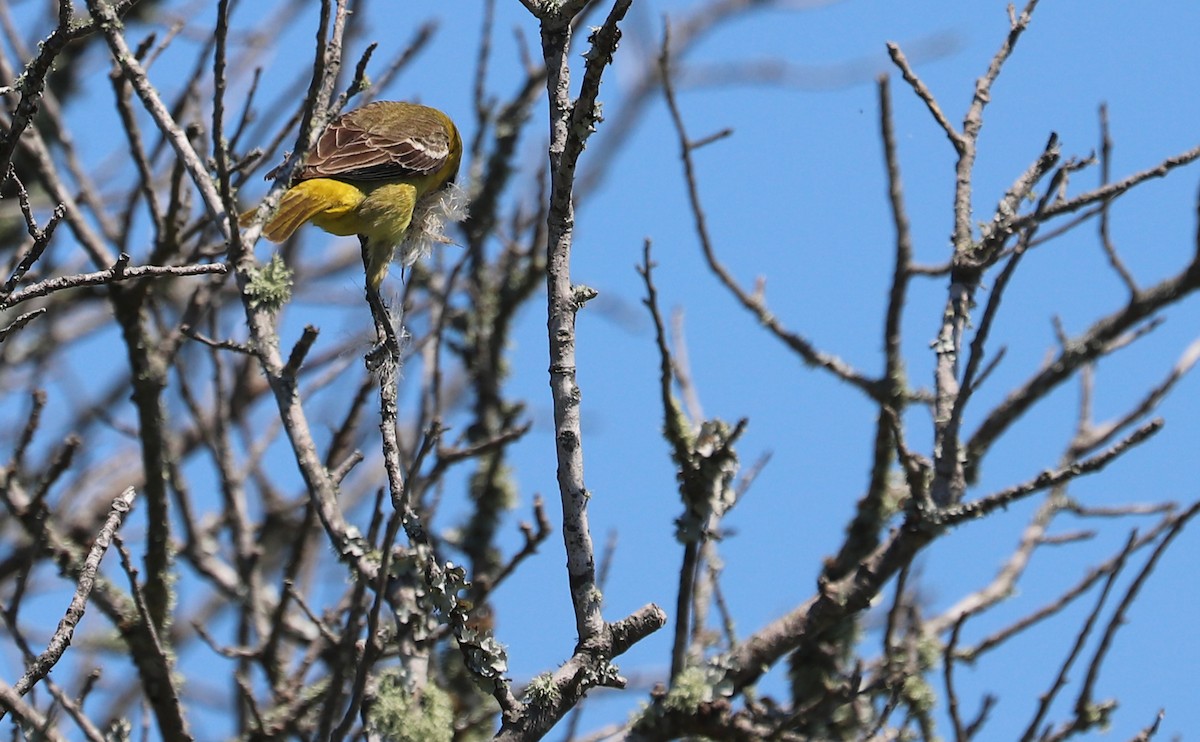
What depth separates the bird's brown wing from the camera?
14.5 ft

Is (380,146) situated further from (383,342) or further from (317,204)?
(383,342)

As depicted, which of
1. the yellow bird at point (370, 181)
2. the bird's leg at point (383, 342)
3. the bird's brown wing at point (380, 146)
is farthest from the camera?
the bird's brown wing at point (380, 146)

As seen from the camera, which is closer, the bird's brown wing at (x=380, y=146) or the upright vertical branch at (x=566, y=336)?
the upright vertical branch at (x=566, y=336)

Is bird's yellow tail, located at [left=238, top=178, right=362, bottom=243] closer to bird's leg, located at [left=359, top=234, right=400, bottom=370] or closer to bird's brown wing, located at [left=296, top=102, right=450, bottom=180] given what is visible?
bird's brown wing, located at [left=296, top=102, right=450, bottom=180]

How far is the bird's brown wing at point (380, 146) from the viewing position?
442 cm

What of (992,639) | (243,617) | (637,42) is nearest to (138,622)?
(243,617)

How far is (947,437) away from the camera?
3418 mm

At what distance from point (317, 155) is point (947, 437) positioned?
2.24 metres

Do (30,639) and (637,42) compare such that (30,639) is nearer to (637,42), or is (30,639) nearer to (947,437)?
(947,437)

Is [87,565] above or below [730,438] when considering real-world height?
below

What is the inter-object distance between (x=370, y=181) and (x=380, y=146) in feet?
0.80

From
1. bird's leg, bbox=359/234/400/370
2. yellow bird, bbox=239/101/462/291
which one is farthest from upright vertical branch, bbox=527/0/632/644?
yellow bird, bbox=239/101/462/291

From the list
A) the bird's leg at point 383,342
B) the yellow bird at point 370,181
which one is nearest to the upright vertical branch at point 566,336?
the bird's leg at point 383,342

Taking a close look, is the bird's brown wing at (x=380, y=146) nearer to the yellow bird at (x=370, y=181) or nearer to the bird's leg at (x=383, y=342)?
the yellow bird at (x=370, y=181)
